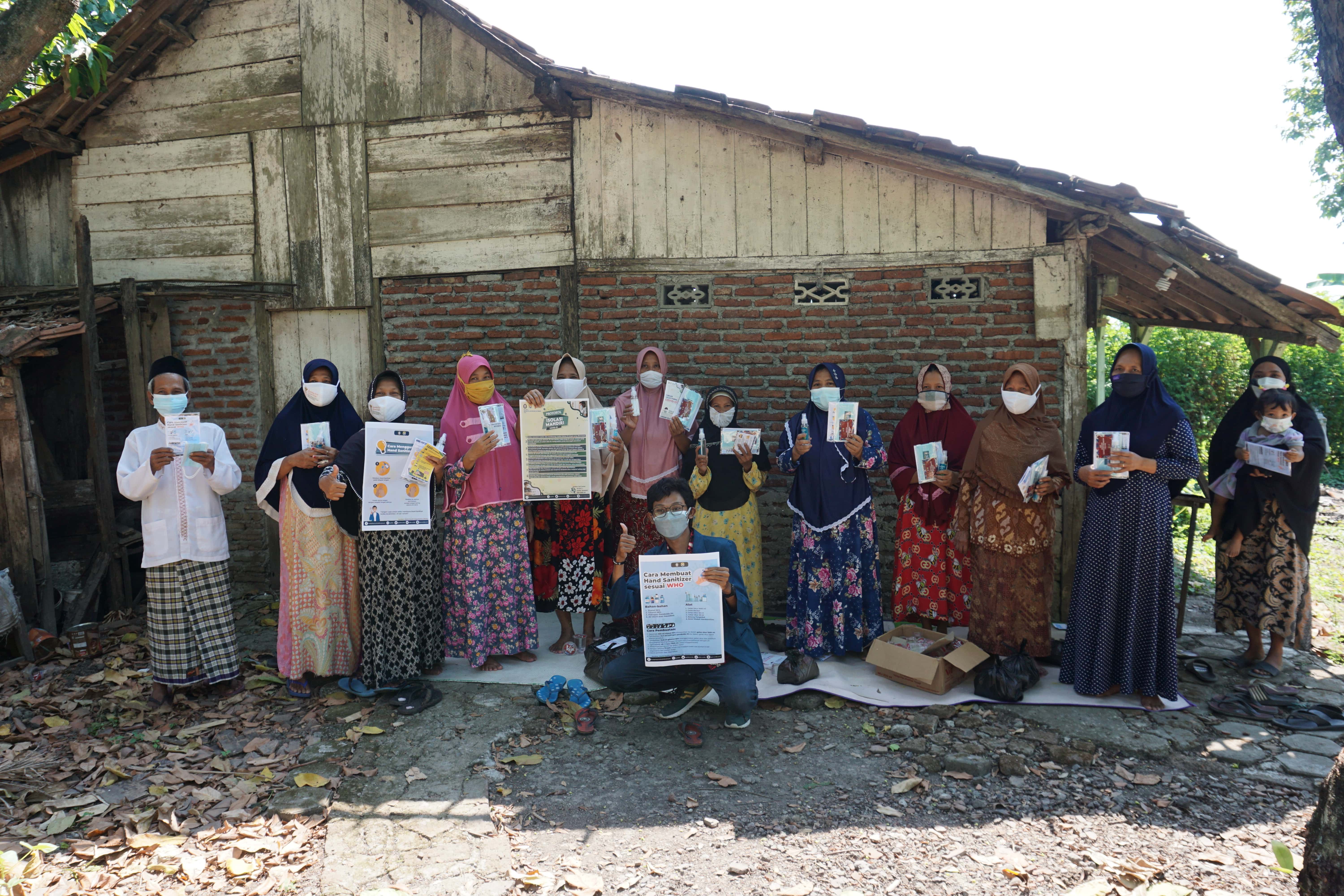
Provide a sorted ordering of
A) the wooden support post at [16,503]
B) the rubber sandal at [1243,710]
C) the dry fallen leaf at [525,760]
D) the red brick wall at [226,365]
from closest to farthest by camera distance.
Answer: the dry fallen leaf at [525,760] → the rubber sandal at [1243,710] → the wooden support post at [16,503] → the red brick wall at [226,365]

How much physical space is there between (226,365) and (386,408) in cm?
341

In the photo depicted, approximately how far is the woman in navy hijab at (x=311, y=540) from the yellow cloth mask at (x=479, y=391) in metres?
0.71

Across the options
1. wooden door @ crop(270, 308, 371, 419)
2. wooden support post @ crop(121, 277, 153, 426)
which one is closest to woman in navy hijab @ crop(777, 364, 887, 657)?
wooden door @ crop(270, 308, 371, 419)

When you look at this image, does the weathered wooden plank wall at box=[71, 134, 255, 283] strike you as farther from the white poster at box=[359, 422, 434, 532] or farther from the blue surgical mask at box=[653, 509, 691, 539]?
the blue surgical mask at box=[653, 509, 691, 539]

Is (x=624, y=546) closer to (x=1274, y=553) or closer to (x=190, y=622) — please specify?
(x=190, y=622)

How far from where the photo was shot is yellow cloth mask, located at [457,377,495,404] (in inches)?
208

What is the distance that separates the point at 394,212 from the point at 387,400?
2.91 meters

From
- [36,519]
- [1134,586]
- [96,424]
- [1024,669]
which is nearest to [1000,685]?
[1024,669]

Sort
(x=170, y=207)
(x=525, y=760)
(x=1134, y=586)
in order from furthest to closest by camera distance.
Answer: (x=170, y=207), (x=1134, y=586), (x=525, y=760)

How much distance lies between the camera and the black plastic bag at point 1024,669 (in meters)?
4.88

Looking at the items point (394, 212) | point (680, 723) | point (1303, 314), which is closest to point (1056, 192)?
point (1303, 314)

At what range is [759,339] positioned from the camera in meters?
6.57

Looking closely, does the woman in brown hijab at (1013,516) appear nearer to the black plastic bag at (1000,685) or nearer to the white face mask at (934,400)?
the black plastic bag at (1000,685)

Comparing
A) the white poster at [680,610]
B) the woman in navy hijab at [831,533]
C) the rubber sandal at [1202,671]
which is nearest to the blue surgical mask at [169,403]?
the white poster at [680,610]
